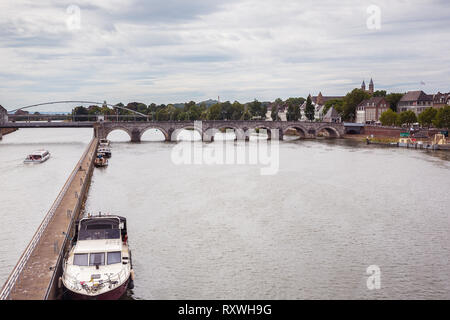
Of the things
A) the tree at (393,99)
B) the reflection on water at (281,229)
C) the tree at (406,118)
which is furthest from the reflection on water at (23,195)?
the tree at (393,99)

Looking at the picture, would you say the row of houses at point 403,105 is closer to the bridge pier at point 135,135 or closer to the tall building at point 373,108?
the tall building at point 373,108

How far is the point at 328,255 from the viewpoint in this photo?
25.2 m

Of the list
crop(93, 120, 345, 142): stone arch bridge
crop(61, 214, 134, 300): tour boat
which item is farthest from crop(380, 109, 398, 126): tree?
crop(61, 214, 134, 300): tour boat

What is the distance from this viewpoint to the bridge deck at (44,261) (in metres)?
16.4

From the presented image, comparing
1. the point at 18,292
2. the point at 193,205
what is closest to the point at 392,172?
the point at 193,205

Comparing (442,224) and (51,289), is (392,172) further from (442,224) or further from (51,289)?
(51,289)

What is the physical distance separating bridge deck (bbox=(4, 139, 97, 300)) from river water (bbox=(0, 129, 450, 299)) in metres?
2.48

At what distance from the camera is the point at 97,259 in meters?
20.5

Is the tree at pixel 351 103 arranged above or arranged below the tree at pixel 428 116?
above

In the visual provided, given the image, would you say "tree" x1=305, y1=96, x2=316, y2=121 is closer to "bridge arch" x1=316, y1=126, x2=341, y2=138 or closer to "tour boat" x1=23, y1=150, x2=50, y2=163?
"bridge arch" x1=316, y1=126, x2=341, y2=138

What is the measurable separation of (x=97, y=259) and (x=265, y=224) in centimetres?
1375

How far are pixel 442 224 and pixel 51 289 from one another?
25221mm
